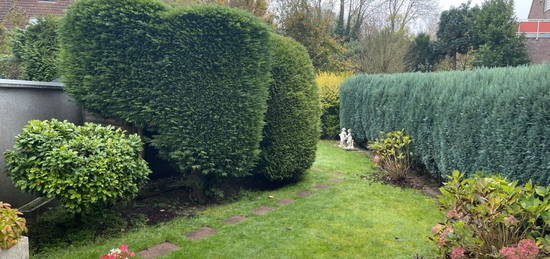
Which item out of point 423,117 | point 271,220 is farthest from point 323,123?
point 271,220

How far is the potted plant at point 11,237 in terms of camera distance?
8.21 ft

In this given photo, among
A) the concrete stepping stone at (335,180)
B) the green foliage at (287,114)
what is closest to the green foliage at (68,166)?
the green foliage at (287,114)

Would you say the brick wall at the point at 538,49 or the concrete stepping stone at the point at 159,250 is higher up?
the brick wall at the point at 538,49

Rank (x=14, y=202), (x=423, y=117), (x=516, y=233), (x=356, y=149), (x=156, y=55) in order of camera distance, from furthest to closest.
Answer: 1. (x=356, y=149)
2. (x=423, y=117)
3. (x=156, y=55)
4. (x=14, y=202)
5. (x=516, y=233)

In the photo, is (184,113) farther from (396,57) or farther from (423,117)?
(396,57)

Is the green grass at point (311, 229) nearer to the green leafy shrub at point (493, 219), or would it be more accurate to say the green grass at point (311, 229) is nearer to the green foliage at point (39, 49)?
the green leafy shrub at point (493, 219)

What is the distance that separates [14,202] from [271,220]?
9.80ft

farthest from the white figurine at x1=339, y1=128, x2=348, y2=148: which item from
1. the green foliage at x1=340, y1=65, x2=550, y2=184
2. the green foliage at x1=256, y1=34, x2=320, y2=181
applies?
the green foliage at x1=256, y1=34, x2=320, y2=181

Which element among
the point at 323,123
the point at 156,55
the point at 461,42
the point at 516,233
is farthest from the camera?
the point at 461,42

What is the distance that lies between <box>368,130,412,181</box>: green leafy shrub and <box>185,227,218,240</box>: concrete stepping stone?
3.70 meters

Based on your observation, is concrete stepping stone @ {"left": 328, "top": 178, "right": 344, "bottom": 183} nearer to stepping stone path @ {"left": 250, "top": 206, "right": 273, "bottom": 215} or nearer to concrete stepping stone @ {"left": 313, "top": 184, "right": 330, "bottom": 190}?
concrete stepping stone @ {"left": 313, "top": 184, "right": 330, "bottom": 190}

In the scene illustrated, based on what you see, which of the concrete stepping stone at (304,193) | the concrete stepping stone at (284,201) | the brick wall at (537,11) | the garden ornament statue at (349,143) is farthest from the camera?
the brick wall at (537,11)

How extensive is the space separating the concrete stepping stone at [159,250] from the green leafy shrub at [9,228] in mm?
1039

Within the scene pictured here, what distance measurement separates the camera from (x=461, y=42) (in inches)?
734
